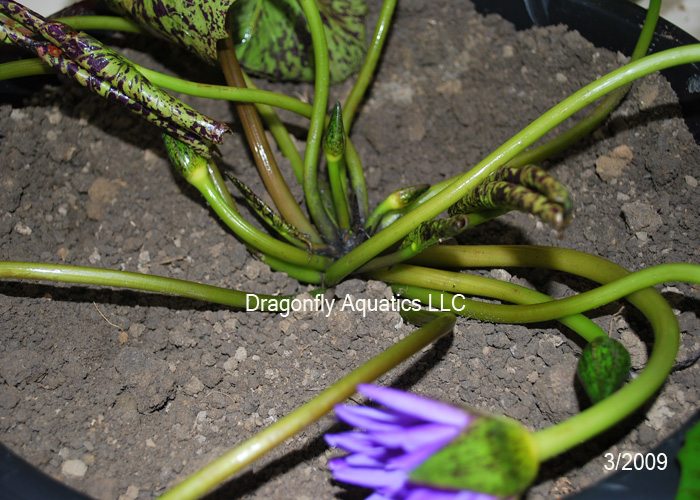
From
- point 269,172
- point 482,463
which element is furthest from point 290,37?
point 482,463

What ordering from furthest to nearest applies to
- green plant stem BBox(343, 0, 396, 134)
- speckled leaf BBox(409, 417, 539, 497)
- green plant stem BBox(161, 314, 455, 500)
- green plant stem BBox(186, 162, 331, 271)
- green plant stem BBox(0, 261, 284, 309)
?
green plant stem BBox(343, 0, 396, 134) → green plant stem BBox(186, 162, 331, 271) → green plant stem BBox(0, 261, 284, 309) → green plant stem BBox(161, 314, 455, 500) → speckled leaf BBox(409, 417, 539, 497)

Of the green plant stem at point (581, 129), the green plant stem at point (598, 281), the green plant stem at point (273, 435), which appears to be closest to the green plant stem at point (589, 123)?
the green plant stem at point (581, 129)

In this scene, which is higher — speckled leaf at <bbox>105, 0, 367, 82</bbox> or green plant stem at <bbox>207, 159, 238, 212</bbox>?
speckled leaf at <bbox>105, 0, 367, 82</bbox>

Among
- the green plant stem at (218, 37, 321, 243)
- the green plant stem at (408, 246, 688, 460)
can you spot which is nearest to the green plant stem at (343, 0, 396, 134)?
the green plant stem at (218, 37, 321, 243)

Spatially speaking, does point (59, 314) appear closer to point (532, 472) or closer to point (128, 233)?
point (128, 233)

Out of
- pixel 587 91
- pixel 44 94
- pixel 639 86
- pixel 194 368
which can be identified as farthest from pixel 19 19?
pixel 639 86

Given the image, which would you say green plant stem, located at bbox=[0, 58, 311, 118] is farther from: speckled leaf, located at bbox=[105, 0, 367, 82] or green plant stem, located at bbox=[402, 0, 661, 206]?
green plant stem, located at bbox=[402, 0, 661, 206]
